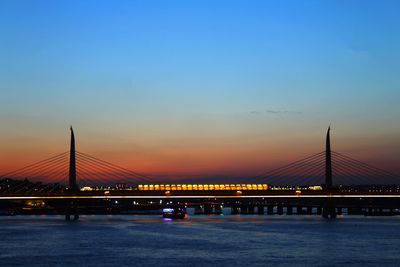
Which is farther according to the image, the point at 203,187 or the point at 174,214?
the point at 174,214

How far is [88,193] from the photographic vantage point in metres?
106

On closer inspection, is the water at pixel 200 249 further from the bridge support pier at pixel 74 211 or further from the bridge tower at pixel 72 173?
the bridge support pier at pixel 74 211

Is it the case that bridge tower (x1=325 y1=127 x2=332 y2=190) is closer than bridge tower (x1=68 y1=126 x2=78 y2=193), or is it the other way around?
bridge tower (x1=68 y1=126 x2=78 y2=193)

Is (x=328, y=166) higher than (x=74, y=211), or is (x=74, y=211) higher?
(x=328, y=166)

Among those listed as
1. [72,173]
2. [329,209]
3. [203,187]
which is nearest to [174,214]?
[203,187]

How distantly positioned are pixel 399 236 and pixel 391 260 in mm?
24255

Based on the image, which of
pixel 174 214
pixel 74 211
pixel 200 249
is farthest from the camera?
pixel 174 214

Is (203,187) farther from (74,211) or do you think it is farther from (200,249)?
(200,249)

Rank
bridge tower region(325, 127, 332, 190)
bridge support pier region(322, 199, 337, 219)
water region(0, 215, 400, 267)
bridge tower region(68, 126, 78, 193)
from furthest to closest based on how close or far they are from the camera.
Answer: bridge support pier region(322, 199, 337, 219)
bridge tower region(325, 127, 332, 190)
bridge tower region(68, 126, 78, 193)
water region(0, 215, 400, 267)

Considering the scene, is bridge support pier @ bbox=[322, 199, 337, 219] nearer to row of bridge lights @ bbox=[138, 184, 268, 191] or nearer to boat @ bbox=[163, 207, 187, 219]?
row of bridge lights @ bbox=[138, 184, 268, 191]

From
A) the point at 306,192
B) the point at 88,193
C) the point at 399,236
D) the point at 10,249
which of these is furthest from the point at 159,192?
the point at 10,249

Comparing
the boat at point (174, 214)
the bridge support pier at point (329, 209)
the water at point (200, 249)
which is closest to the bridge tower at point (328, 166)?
the bridge support pier at point (329, 209)

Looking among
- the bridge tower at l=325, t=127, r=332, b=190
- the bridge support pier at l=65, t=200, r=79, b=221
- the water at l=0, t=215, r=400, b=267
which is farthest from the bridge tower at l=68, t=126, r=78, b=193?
the bridge tower at l=325, t=127, r=332, b=190

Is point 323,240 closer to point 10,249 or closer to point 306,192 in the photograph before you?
point 10,249
